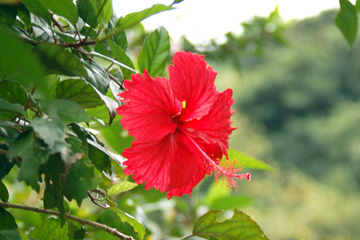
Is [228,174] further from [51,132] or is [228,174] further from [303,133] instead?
[303,133]

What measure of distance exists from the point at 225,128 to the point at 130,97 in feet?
0.39

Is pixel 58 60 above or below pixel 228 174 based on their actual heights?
above

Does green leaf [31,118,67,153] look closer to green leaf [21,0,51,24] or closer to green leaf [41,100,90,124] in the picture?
green leaf [41,100,90,124]

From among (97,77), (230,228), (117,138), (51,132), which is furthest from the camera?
(117,138)

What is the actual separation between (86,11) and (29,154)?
0.19m

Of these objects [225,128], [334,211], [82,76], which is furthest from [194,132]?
[334,211]

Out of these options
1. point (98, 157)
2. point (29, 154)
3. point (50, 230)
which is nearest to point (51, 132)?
point (29, 154)

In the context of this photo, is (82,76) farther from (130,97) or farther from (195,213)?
(195,213)

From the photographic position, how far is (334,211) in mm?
10930

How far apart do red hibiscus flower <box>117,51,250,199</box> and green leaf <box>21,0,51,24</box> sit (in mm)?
99

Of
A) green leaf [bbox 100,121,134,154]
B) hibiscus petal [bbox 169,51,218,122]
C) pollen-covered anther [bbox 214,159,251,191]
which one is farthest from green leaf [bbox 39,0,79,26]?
green leaf [bbox 100,121,134,154]

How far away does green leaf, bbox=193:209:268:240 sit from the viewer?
524 millimetres

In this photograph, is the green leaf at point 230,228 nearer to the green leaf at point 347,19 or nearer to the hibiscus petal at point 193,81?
the hibiscus petal at point 193,81

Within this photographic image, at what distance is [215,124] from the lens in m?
0.51
